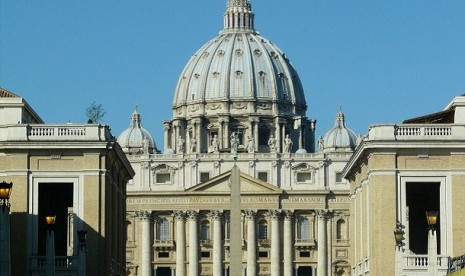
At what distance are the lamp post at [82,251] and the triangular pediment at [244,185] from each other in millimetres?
100102

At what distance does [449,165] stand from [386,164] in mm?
3080

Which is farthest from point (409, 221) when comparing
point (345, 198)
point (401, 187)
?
point (345, 198)

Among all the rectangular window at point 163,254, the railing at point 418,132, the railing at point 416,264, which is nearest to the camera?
the railing at point 416,264

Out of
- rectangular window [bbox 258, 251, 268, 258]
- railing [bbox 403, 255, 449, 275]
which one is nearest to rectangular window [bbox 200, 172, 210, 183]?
rectangular window [bbox 258, 251, 268, 258]

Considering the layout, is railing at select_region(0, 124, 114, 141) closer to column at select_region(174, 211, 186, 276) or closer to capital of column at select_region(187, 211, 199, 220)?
column at select_region(174, 211, 186, 276)

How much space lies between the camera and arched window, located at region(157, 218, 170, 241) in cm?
18662

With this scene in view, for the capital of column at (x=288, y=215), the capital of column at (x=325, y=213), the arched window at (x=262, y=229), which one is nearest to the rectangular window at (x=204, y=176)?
the arched window at (x=262, y=229)

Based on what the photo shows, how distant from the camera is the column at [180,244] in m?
184

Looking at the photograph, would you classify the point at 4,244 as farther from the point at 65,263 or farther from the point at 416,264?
the point at 416,264

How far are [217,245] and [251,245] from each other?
3.49 metres

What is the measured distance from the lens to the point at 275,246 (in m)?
185

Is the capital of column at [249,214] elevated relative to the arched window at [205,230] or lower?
elevated

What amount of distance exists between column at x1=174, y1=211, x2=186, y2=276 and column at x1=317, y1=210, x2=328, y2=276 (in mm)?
13887

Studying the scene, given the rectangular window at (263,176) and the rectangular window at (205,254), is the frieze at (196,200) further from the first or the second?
the rectangular window at (205,254)
